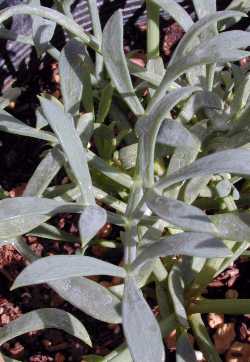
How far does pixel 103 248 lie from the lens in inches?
46.8

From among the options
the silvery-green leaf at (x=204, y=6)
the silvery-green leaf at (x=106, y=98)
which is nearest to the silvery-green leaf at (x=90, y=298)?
the silvery-green leaf at (x=106, y=98)

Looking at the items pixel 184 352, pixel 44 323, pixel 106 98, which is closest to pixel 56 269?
pixel 44 323

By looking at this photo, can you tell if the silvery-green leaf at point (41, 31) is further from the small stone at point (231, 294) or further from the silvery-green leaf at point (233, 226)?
the small stone at point (231, 294)

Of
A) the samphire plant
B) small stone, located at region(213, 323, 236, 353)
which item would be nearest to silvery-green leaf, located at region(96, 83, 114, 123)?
the samphire plant

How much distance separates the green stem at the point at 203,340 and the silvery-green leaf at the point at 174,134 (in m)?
0.37

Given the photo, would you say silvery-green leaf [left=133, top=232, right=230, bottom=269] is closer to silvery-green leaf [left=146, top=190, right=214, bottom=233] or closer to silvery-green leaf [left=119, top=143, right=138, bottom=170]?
silvery-green leaf [left=146, top=190, right=214, bottom=233]

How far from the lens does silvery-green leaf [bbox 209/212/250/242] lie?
708 millimetres

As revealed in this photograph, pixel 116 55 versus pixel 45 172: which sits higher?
pixel 116 55

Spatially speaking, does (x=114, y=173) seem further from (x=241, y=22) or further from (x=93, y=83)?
(x=241, y=22)

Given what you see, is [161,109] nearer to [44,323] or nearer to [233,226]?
[233,226]

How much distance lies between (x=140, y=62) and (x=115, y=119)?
32cm

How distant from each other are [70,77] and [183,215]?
0.99 feet

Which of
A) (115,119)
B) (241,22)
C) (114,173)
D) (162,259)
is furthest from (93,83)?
(241,22)

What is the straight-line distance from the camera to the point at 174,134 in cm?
71
